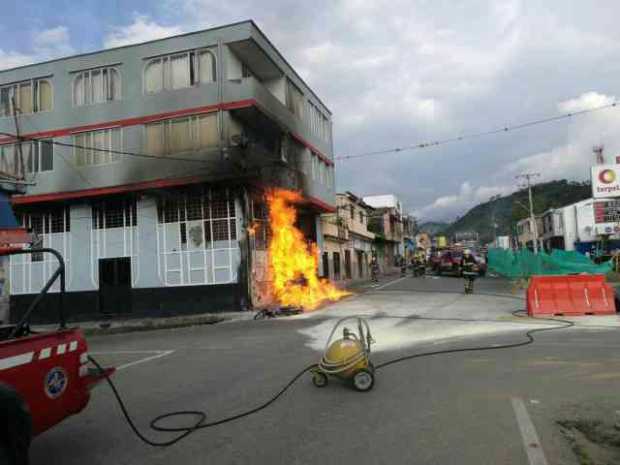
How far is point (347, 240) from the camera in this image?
41.4 m

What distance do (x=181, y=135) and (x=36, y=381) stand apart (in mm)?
18310

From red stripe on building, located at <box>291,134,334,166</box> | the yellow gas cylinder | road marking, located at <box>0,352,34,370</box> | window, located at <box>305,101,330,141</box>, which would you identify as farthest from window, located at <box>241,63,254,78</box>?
road marking, located at <box>0,352,34,370</box>

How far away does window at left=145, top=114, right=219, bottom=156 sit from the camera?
20.7 meters

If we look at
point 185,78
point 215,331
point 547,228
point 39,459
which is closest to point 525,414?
point 39,459

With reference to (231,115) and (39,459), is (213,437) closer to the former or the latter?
(39,459)

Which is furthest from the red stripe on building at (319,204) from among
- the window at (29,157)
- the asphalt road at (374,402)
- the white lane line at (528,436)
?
the white lane line at (528,436)

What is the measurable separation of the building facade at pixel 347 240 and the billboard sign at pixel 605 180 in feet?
59.9

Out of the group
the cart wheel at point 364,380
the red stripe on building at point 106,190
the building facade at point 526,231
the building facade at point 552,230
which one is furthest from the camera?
the building facade at point 526,231

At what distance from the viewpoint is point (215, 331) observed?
14.7 m

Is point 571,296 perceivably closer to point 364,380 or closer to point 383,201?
point 364,380

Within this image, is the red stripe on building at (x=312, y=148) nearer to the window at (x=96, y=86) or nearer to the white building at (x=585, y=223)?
the window at (x=96, y=86)

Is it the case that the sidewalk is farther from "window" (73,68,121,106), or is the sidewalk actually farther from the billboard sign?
the billboard sign

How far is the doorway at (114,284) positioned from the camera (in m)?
22.5

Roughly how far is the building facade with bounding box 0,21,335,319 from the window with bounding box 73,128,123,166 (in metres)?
0.06
